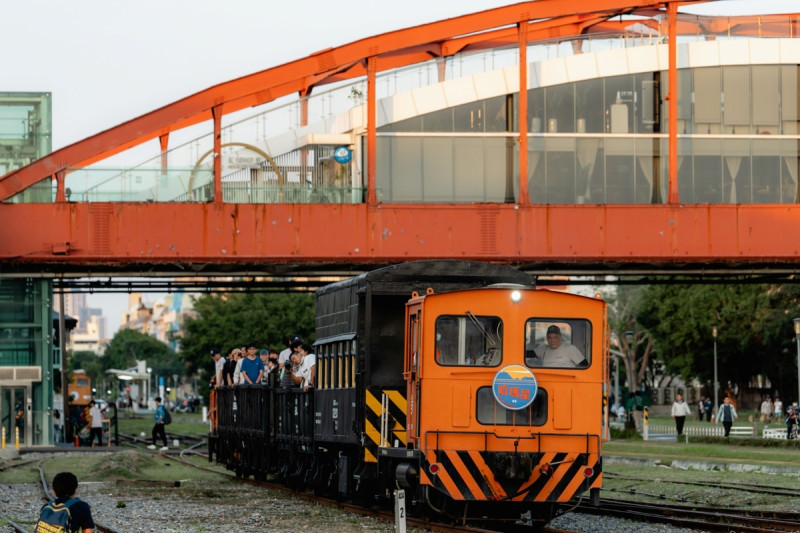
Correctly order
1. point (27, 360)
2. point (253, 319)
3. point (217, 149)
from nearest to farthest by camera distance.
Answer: point (217, 149) → point (27, 360) → point (253, 319)

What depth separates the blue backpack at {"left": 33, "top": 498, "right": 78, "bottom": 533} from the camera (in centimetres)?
988

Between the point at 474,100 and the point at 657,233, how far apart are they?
22.2 ft

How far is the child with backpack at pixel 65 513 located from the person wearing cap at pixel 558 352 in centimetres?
744

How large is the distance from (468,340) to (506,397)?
80 centimetres

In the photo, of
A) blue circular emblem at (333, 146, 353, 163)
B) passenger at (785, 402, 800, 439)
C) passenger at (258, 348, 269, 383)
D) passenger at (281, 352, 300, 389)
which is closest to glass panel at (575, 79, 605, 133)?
blue circular emblem at (333, 146, 353, 163)

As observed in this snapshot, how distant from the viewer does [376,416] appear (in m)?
18.2

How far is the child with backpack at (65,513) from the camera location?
32.4ft

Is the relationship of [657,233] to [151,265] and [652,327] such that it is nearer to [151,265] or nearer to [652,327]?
[151,265]

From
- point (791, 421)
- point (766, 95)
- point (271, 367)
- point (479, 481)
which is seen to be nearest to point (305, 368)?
point (271, 367)

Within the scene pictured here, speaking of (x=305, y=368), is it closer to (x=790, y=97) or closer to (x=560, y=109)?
(x=560, y=109)

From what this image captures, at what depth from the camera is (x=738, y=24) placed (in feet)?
138

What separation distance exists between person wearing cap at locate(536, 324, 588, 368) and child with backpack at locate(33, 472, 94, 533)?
7.44 m

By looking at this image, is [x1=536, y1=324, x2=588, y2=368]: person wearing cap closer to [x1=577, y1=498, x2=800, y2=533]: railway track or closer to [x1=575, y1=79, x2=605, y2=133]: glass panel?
[x1=577, y1=498, x2=800, y2=533]: railway track

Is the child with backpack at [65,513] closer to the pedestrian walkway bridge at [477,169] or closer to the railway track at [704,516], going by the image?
the railway track at [704,516]
